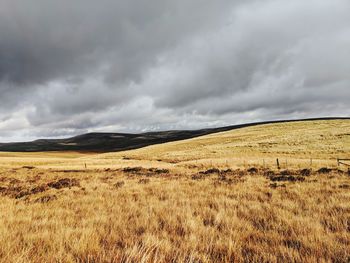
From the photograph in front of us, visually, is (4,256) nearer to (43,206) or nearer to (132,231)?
(132,231)

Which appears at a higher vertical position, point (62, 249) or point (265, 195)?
point (62, 249)

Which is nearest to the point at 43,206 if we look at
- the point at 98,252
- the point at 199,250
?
the point at 98,252

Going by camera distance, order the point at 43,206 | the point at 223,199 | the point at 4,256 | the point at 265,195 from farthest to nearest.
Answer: the point at 265,195
the point at 223,199
the point at 43,206
the point at 4,256

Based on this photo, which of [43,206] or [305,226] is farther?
[43,206]

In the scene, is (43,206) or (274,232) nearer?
(274,232)

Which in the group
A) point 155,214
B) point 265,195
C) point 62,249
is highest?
point 62,249

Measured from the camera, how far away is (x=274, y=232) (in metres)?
4.61

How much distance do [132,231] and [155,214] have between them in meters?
1.33

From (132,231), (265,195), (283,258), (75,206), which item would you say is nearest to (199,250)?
(283,258)

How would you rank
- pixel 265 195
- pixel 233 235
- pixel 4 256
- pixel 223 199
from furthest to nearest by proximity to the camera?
pixel 265 195 → pixel 223 199 → pixel 233 235 → pixel 4 256

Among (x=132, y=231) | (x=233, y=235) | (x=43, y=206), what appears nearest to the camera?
(x=233, y=235)

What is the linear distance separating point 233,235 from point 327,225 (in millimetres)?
2294

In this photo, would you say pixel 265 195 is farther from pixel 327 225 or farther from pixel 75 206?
pixel 75 206

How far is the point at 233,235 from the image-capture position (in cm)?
446
